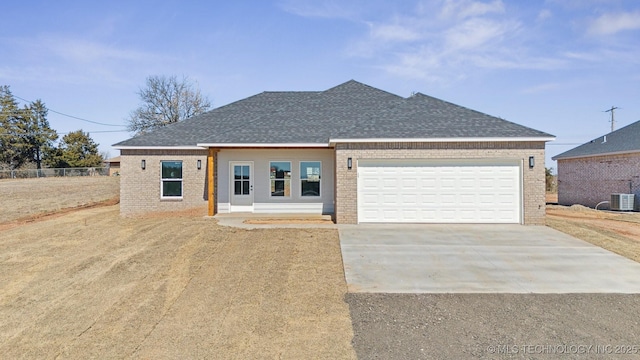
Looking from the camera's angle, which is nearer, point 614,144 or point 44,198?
point 614,144

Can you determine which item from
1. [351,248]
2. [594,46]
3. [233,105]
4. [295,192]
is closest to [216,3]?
[233,105]

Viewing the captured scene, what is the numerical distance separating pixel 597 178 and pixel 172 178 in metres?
22.6

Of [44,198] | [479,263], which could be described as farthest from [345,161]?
[44,198]

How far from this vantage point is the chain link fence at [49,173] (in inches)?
1547

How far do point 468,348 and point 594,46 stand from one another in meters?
17.9

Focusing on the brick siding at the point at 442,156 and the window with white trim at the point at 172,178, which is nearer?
the brick siding at the point at 442,156

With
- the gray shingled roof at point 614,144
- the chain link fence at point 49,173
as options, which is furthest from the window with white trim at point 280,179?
the chain link fence at point 49,173

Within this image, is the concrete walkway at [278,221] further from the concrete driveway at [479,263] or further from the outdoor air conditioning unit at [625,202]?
the outdoor air conditioning unit at [625,202]

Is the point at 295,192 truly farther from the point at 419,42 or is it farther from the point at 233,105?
the point at 419,42

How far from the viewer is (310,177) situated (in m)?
14.7

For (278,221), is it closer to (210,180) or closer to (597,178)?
(210,180)

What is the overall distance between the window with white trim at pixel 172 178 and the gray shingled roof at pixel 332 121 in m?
0.90

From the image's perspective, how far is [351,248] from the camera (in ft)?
28.6

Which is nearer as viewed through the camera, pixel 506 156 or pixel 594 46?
pixel 506 156
